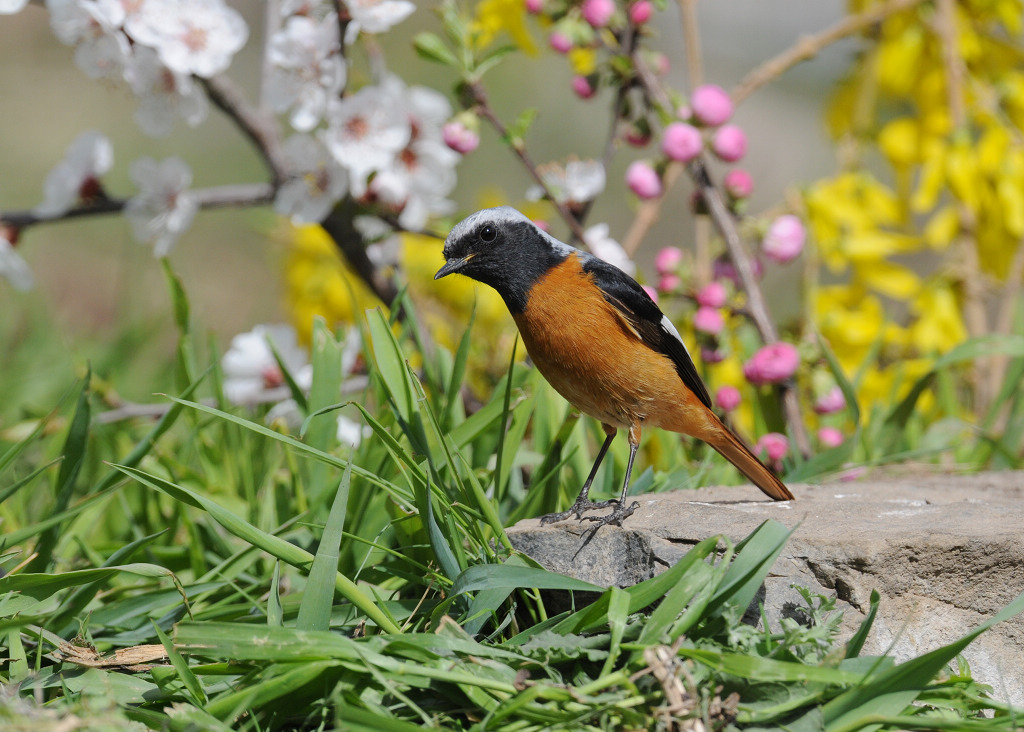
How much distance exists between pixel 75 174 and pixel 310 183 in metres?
0.76

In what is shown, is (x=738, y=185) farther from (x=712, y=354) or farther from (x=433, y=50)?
(x=433, y=50)

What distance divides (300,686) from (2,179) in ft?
30.8

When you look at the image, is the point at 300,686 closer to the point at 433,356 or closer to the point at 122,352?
the point at 433,356

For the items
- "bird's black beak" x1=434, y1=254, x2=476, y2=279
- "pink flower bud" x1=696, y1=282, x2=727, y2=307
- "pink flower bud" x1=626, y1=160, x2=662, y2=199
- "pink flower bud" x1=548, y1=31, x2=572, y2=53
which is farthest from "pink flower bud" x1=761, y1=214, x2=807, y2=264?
"bird's black beak" x1=434, y1=254, x2=476, y2=279

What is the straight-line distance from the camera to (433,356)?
10.5 ft

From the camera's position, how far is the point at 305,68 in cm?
292

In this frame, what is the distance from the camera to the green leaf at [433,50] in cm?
289

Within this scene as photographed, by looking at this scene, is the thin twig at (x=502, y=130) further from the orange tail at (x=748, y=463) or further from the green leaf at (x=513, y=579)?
the green leaf at (x=513, y=579)

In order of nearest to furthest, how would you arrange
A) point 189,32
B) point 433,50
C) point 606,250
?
1. point 189,32
2. point 433,50
3. point 606,250

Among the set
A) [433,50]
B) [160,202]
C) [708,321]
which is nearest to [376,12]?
[433,50]

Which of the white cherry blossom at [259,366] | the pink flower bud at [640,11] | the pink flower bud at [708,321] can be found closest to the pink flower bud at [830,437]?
the pink flower bud at [708,321]

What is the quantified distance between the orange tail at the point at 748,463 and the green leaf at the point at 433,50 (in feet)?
4.59

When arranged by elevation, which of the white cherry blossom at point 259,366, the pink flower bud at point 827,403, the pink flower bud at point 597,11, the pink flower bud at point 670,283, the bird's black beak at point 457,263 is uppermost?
the pink flower bud at point 597,11

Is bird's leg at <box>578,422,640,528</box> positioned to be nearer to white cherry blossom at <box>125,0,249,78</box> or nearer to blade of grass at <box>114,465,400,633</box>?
blade of grass at <box>114,465,400,633</box>
